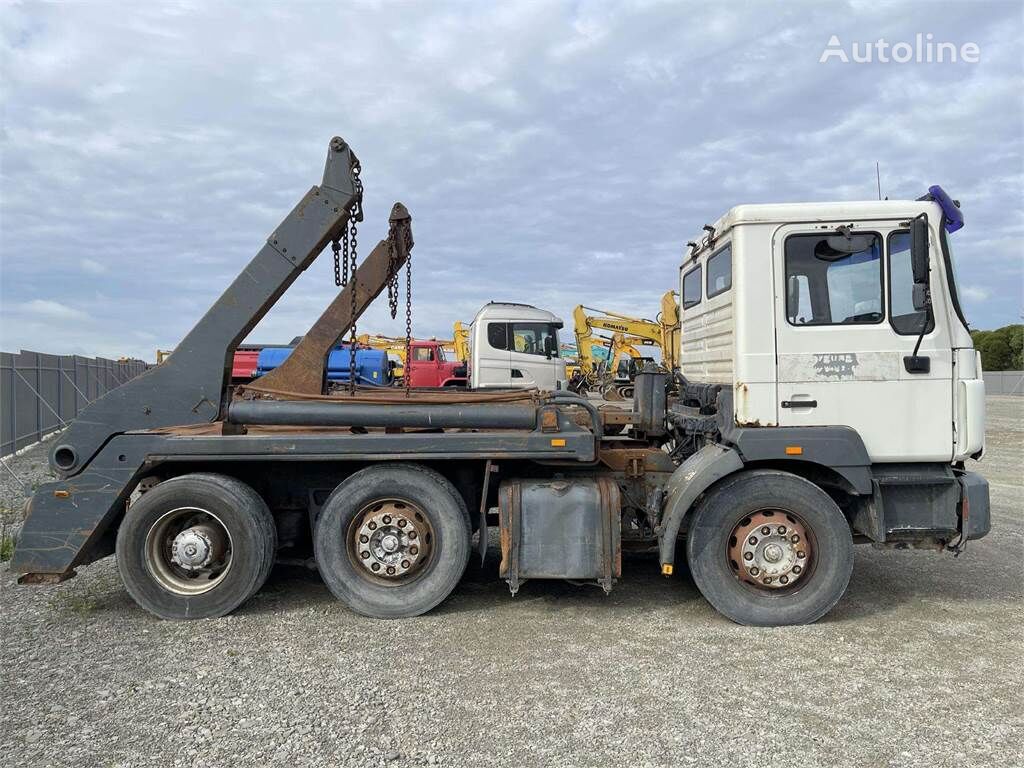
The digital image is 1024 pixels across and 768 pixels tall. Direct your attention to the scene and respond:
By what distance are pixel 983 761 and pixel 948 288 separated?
118 inches

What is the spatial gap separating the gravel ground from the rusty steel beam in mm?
1675

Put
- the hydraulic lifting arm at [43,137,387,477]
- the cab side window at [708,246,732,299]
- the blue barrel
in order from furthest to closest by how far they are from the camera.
Answer: 1. the blue barrel
2. the hydraulic lifting arm at [43,137,387,477]
3. the cab side window at [708,246,732,299]

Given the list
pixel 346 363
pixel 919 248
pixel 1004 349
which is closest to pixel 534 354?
pixel 346 363

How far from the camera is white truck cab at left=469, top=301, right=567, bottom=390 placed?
14625mm

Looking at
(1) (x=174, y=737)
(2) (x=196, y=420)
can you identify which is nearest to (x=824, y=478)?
(1) (x=174, y=737)

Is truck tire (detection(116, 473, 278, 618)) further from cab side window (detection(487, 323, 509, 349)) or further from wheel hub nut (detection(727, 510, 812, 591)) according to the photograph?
cab side window (detection(487, 323, 509, 349))

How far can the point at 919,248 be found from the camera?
443 centimetres

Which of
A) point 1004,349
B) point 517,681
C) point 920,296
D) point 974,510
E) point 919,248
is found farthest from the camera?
point 1004,349

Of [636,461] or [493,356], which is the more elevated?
[493,356]

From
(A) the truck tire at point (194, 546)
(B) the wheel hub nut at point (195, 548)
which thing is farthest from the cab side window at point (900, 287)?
(B) the wheel hub nut at point (195, 548)

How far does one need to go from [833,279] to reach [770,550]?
1.92 metres

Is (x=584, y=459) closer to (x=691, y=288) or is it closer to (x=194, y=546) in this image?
(x=691, y=288)

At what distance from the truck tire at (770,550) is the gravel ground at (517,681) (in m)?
0.20

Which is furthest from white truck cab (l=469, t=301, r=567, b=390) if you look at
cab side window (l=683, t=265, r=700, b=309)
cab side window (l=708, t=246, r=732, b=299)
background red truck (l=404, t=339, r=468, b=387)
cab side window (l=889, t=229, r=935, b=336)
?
cab side window (l=889, t=229, r=935, b=336)
